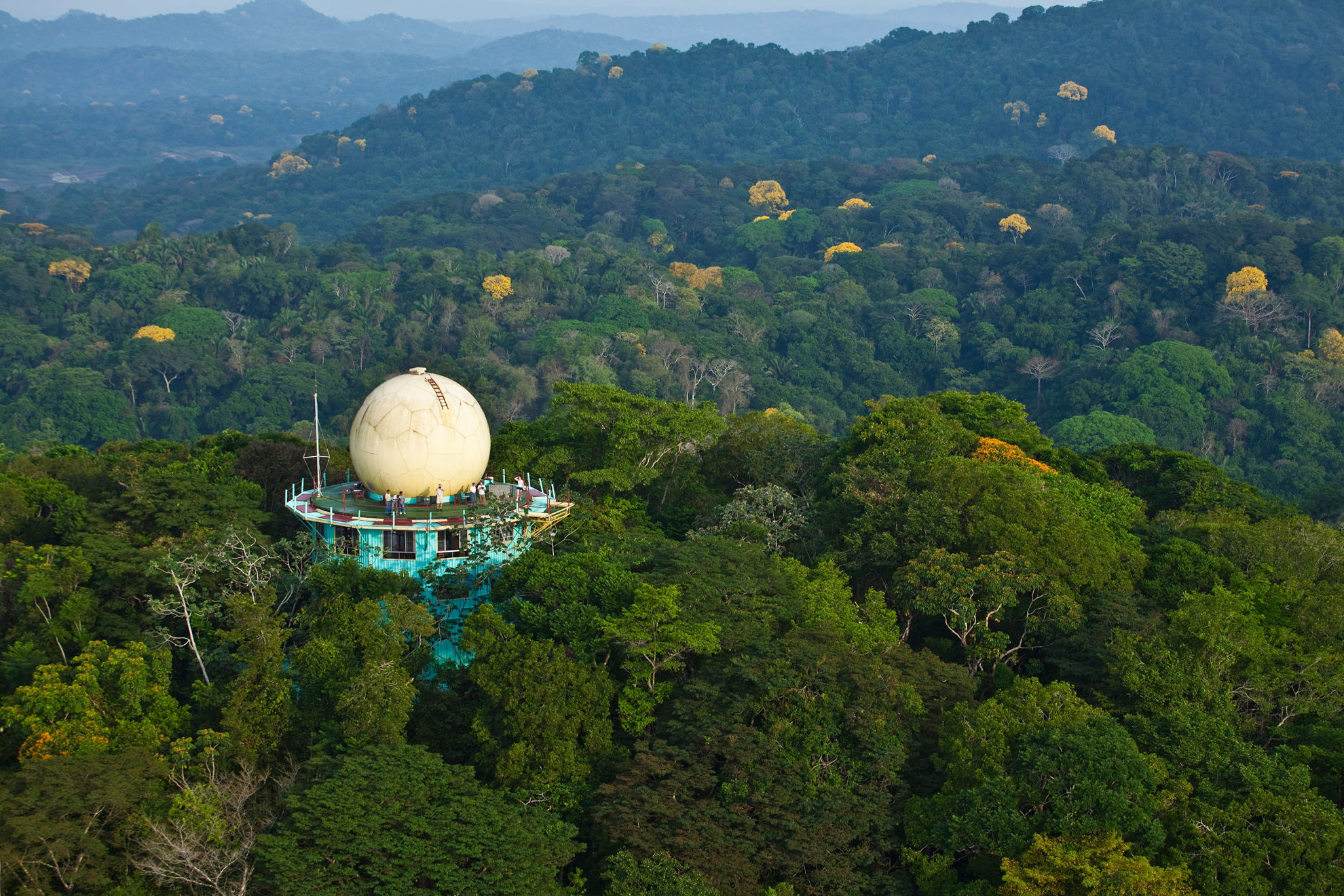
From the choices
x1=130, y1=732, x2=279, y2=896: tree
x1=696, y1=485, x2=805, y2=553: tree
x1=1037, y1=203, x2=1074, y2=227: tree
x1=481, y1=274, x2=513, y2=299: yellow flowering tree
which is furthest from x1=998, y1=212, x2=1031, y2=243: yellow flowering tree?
x1=130, y1=732, x2=279, y2=896: tree

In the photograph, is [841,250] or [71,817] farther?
[841,250]

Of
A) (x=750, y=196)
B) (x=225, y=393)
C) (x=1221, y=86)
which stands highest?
(x=1221, y=86)

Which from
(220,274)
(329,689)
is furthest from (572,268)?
(329,689)

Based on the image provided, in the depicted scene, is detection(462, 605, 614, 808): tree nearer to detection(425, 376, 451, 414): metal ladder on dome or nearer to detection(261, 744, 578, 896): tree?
detection(261, 744, 578, 896): tree

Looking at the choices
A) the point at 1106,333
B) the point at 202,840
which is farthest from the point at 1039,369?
the point at 202,840

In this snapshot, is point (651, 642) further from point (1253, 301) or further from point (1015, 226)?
point (1015, 226)

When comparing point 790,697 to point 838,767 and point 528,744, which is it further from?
point 528,744
